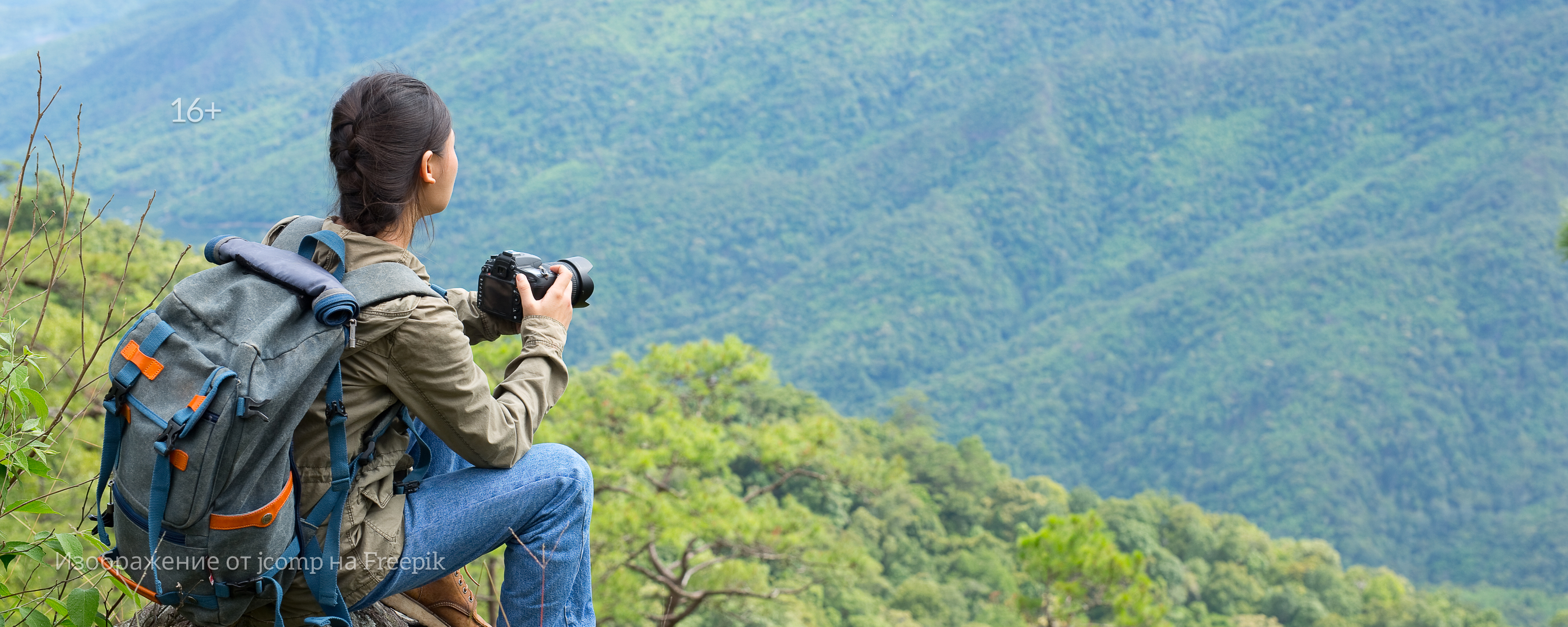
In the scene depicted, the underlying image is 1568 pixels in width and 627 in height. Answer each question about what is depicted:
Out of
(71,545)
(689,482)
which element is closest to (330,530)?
(71,545)

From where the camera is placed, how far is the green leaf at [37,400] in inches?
56.8

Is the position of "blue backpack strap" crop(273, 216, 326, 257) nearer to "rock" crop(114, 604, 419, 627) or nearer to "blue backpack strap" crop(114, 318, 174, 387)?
"blue backpack strap" crop(114, 318, 174, 387)

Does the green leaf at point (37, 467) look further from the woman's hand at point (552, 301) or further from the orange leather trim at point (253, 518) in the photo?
the woman's hand at point (552, 301)

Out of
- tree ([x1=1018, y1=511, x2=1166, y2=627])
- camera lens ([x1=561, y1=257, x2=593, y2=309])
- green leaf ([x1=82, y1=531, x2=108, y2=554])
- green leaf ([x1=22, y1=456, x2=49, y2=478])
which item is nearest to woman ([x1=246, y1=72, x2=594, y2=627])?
camera lens ([x1=561, y1=257, x2=593, y2=309])

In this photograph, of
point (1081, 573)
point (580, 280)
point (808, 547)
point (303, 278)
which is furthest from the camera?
point (1081, 573)

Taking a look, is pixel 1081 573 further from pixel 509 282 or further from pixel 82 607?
pixel 82 607

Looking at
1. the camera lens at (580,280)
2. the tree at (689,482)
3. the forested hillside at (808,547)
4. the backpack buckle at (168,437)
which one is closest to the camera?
the backpack buckle at (168,437)

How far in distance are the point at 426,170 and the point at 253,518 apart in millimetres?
516

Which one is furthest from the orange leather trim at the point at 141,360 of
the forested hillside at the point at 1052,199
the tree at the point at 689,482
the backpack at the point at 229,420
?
the forested hillside at the point at 1052,199

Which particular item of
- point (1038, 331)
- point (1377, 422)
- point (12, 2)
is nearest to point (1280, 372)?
point (1377, 422)

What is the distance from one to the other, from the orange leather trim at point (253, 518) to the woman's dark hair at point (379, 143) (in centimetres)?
38

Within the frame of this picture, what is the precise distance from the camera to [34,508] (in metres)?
1.46

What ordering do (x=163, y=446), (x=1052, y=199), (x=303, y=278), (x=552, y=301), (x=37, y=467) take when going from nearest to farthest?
(x=163, y=446) → (x=303, y=278) → (x=37, y=467) → (x=552, y=301) → (x=1052, y=199)

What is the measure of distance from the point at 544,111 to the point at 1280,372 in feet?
190
